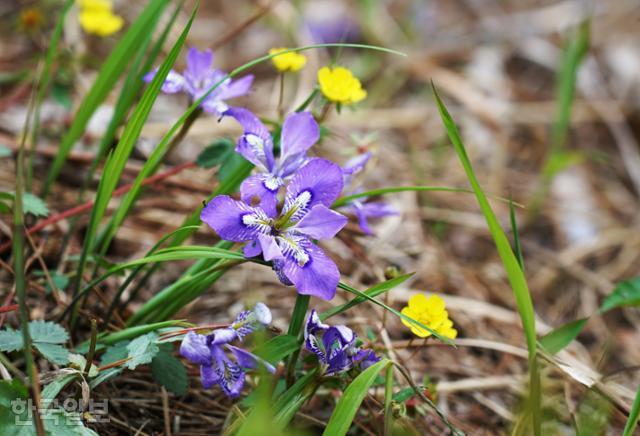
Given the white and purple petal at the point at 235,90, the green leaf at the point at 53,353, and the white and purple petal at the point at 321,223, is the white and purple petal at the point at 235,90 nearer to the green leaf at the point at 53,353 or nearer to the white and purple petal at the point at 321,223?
the white and purple petal at the point at 321,223

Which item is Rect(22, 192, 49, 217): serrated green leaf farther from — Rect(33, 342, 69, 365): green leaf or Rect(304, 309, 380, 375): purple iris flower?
Rect(304, 309, 380, 375): purple iris flower

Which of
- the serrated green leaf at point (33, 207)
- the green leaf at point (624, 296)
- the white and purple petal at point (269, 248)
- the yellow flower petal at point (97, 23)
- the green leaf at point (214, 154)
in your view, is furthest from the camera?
the yellow flower petal at point (97, 23)

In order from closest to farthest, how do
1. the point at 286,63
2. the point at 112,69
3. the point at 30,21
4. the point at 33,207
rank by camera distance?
the point at 33,207, the point at 286,63, the point at 112,69, the point at 30,21

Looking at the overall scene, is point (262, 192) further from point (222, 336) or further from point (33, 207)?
point (33, 207)

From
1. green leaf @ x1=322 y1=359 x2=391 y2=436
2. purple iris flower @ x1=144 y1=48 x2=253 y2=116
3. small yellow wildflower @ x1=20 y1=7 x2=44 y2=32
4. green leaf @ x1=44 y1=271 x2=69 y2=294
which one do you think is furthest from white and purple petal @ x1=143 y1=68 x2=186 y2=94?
small yellow wildflower @ x1=20 y1=7 x2=44 y2=32

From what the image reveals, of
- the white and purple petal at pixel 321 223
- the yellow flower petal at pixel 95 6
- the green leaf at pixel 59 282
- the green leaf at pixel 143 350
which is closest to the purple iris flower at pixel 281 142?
the white and purple petal at pixel 321 223

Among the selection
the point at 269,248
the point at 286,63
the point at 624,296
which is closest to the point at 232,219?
the point at 269,248

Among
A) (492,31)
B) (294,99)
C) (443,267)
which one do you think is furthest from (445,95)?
(443,267)
